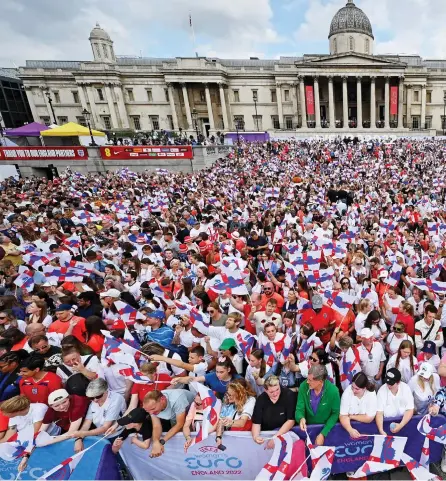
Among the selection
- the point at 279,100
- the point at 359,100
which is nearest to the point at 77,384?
the point at 279,100

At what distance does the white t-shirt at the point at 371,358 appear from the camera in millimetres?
4172

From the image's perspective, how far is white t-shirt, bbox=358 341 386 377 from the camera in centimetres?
417

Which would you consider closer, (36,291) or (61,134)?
(36,291)

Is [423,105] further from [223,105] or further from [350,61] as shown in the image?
[223,105]

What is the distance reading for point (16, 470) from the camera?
11.3 ft

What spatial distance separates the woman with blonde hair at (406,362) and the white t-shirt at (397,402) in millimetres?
416

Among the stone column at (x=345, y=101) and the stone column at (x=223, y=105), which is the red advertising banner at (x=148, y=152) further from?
the stone column at (x=345, y=101)

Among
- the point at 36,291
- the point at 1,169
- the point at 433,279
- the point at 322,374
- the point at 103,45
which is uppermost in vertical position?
the point at 103,45

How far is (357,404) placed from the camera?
3.58m

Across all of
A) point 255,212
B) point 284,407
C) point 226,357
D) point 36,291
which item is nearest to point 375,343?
point 284,407

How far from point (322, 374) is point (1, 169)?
89.8 ft

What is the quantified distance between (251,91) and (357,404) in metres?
60.2

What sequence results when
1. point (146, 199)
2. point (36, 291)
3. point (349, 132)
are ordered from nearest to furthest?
point (36, 291) < point (146, 199) < point (349, 132)

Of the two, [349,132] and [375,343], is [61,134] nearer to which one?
[375,343]
